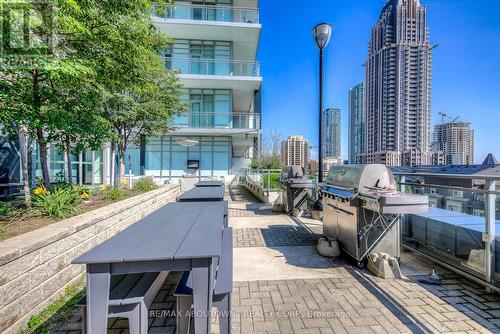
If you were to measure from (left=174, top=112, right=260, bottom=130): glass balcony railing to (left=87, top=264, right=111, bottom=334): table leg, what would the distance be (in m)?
15.9

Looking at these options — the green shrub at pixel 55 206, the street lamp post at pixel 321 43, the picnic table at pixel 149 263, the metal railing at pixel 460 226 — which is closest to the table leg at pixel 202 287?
the picnic table at pixel 149 263

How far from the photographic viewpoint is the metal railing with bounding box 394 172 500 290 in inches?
127

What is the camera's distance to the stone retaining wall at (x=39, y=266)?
229 cm

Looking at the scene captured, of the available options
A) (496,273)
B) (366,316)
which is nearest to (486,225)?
(496,273)

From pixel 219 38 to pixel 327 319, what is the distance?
61.3ft

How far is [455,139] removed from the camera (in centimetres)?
5509

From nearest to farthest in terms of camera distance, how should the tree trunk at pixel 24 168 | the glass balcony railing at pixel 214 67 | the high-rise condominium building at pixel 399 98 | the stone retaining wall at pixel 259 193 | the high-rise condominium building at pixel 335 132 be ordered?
the tree trunk at pixel 24 168 < the stone retaining wall at pixel 259 193 < the glass balcony railing at pixel 214 67 < the high-rise condominium building at pixel 399 98 < the high-rise condominium building at pixel 335 132

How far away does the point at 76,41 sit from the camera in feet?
14.0

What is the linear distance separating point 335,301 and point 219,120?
15.6m

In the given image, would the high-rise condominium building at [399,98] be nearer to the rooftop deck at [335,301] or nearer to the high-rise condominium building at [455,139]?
the high-rise condominium building at [455,139]

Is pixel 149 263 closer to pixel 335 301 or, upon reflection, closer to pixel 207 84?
pixel 335 301

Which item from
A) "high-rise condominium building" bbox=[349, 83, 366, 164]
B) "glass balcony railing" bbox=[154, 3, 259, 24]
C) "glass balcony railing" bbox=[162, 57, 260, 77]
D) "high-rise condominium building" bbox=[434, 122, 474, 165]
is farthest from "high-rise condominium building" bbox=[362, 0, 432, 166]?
"glass balcony railing" bbox=[154, 3, 259, 24]

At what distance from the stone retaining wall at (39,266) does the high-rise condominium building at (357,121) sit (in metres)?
51.7

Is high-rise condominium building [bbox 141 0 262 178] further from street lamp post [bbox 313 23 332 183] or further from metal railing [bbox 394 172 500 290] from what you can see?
metal railing [bbox 394 172 500 290]
